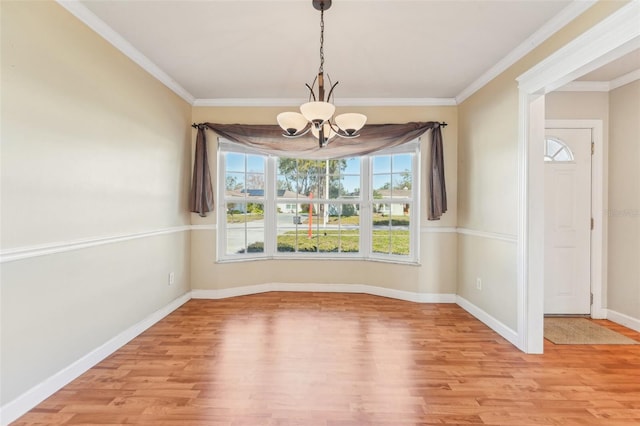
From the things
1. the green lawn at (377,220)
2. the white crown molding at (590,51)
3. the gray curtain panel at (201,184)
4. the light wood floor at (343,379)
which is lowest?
the light wood floor at (343,379)

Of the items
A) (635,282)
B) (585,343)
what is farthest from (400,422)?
(635,282)

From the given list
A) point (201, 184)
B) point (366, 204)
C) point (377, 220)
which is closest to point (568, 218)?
point (377, 220)

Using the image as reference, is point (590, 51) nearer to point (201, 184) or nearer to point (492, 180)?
point (492, 180)

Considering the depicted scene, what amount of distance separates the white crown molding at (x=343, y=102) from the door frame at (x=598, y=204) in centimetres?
123

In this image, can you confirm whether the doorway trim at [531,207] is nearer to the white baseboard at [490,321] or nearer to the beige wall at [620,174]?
the white baseboard at [490,321]

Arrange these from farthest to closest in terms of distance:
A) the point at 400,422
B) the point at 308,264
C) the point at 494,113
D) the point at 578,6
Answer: the point at 308,264, the point at 494,113, the point at 578,6, the point at 400,422

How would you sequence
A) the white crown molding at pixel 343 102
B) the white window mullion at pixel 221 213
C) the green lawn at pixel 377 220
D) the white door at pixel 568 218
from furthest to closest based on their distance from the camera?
the green lawn at pixel 377 220
the white window mullion at pixel 221 213
the white crown molding at pixel 343 102
the white door at pixel 568 218

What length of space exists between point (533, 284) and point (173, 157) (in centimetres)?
368

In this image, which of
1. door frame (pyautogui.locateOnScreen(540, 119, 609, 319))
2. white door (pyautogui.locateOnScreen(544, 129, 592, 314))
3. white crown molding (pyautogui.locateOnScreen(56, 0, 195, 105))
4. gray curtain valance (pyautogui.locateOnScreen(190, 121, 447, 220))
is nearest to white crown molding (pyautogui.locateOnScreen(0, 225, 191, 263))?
gray curtain valance (pyautogui.locateOnScreen(190, 121, 447, 220))

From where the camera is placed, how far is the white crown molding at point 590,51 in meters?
1.74

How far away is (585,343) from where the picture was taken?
107 inches

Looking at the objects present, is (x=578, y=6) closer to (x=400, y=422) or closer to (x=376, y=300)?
(x=400, y=422)

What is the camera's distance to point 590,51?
197 centimetres

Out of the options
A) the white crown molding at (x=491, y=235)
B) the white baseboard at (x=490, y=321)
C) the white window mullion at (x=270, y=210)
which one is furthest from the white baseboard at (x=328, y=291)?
the white crown molding at (x=491, y=235)
